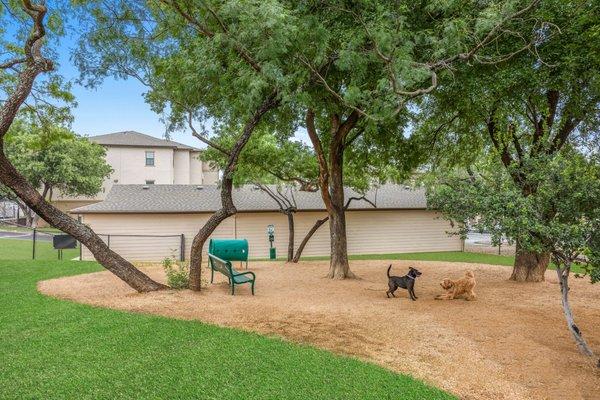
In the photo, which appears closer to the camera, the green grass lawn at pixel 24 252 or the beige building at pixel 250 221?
the green grass lawn at pixel 24 252

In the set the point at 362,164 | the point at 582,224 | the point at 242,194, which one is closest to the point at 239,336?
the point at 582,224

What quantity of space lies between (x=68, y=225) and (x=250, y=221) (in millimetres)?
11995

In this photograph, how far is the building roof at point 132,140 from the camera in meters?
37.2

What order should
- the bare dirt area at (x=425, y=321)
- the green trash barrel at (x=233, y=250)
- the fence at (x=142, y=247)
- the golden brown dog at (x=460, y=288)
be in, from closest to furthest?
the bare dirt area at (x=425, y=321)
the golden brown dog at (x=460, y=288)
the green trash barrel at (x=233, y=250)
the fence at (x=142, y=247)

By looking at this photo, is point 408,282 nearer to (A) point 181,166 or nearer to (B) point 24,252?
(B) point 24,252

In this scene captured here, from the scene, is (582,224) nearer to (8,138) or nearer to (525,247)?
(525,247)

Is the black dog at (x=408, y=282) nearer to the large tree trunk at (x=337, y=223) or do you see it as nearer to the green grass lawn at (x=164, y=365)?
the large tree trunk at (x=337, y=223)

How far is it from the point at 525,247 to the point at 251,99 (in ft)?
17.5

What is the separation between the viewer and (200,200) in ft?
66.9

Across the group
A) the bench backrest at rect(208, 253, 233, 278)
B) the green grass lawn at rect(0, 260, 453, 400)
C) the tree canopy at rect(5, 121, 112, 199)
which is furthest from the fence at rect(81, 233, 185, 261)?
the tree canopy at rect(5, 121, 112, 199)

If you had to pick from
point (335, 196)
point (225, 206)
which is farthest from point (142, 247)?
point (225, 206)

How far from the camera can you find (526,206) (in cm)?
515

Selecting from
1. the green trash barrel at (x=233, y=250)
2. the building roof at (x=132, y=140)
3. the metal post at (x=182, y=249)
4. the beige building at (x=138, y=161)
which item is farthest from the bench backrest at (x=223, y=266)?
the building roof at (x=132, y=140)

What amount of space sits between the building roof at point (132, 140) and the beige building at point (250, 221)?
17627 millimetres
